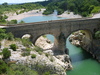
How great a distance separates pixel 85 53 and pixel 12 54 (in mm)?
17639

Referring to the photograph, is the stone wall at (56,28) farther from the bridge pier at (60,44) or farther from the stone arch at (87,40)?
the stone arch at (87,40)

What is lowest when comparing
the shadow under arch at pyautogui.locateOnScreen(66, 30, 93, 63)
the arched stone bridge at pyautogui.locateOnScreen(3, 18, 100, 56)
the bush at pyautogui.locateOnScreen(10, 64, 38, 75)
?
the shadow under arch at pyautogui.locateOnScreen(66, 30, 93, 63)

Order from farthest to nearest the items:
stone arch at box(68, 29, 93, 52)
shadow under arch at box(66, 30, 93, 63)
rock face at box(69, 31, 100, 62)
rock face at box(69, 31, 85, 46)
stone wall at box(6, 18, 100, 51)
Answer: rock face at box(69, 31, 85, 46), stone arch at box(68, 29, 93, 52), shadow under arch at box(66, 30, 93, 63), rock face at box(69, 31, 100, 62), stone wall at box(6, 18, 100, 51)

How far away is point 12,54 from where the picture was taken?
695 inches

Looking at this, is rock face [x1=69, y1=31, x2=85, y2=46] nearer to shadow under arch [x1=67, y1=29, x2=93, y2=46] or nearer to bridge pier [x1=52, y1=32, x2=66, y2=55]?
shadow under arch [x1=67, y1=29, x2=93, y2=46]

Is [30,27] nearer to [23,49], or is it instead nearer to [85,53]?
[23,49]

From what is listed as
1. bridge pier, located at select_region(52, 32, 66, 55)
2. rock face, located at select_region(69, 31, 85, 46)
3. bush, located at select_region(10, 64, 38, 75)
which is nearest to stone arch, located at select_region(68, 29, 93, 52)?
rock face, located at select_region(69, 31, 85, 46)

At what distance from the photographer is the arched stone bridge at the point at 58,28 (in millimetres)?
23888

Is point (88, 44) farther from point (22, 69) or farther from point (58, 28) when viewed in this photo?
point (22, 69)

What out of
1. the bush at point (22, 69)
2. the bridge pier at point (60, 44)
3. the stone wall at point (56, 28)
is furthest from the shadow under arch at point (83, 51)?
the bush at point (22, 69)

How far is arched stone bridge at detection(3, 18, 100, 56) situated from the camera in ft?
78.4

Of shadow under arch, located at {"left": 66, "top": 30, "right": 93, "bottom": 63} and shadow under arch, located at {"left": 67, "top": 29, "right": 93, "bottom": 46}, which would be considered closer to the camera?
shadow under arch, located at {"left": 66, "top": 30, "right": 93, "bottom": 63}

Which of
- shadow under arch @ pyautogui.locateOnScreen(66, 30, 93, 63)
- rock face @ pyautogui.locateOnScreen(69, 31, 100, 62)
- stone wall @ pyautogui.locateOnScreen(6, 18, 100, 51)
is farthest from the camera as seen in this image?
shadow under arch @ pyautogui.locateOnScreen(66, 30, 93, 63)

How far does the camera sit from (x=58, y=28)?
26.3 meters
